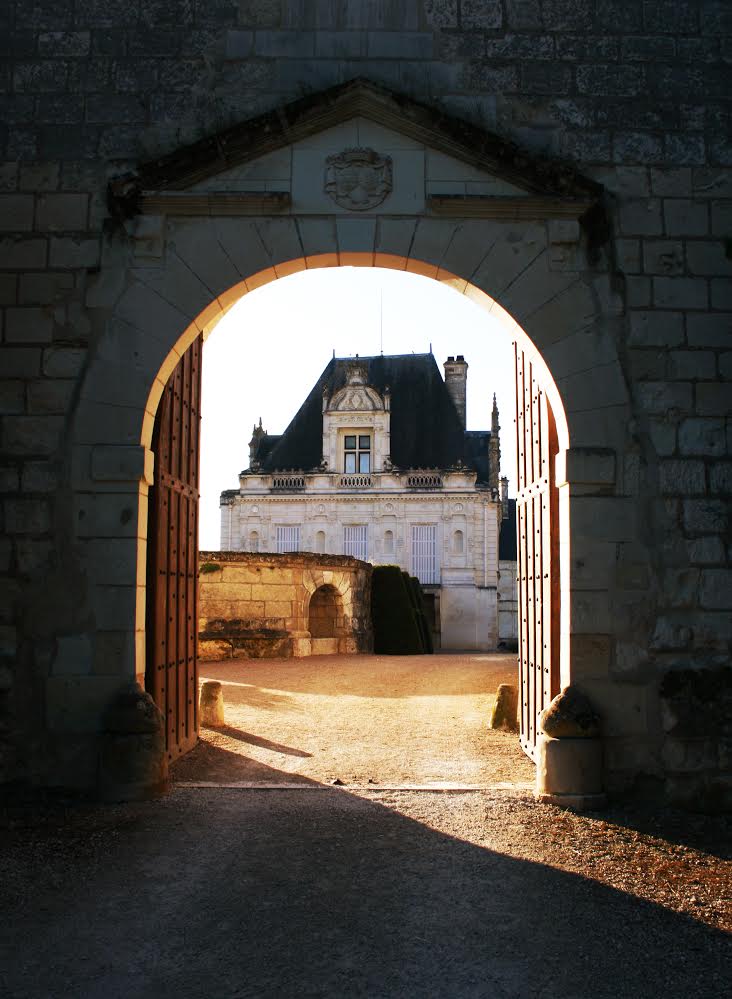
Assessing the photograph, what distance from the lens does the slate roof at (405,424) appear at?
28.8 meters

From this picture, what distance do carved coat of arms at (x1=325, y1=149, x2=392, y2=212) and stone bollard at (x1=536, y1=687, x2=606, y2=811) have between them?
8.59ft

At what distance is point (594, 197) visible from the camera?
440 cm

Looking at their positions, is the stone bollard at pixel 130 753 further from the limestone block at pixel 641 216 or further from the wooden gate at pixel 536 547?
the limestone block at pixel 641 216

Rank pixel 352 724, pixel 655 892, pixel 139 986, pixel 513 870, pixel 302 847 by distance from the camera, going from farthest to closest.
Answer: pixel 352 724, pixel 302 847, pixel 513 870, pixel 655 892, pixel 139 986

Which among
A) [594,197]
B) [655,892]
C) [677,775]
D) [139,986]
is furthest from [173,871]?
[594,197]

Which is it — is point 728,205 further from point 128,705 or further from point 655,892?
point 128,705

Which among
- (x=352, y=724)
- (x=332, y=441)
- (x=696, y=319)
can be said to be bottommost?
(x=352, y=724)

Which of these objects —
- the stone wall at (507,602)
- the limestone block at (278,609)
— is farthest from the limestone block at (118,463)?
the stone wall at (507,602)

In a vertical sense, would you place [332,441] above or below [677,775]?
above

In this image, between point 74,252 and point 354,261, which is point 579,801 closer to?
point 354,261

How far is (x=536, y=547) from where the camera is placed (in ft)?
16.9

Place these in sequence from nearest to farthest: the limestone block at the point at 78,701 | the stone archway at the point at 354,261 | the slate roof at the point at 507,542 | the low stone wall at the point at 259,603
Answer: the limestone block at the point at 78,701 < the stone archway at the point at 354,261 < the low stone wall at the point at 259,603 < the slate roof at the point at 507,542

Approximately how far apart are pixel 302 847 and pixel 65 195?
327 cm

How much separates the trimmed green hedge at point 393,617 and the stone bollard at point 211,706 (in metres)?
10.1
